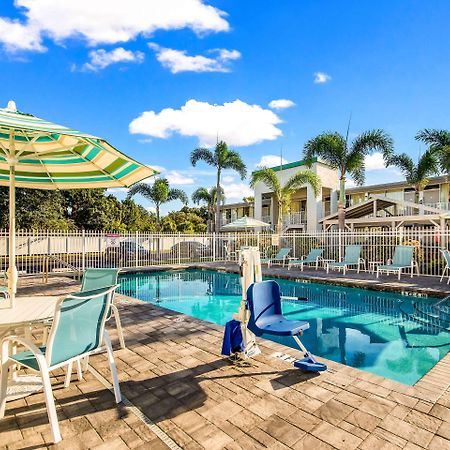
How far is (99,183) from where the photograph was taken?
18.1 feet

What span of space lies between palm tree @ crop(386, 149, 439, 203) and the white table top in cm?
2003

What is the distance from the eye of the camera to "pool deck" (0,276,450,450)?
7.38ft

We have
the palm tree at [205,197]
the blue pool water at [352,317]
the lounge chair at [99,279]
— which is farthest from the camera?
the palm tree at [205,197]

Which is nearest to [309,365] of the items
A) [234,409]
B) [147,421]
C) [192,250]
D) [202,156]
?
[234,409]

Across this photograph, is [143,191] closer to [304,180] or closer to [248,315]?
[304,180]

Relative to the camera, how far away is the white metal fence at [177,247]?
12.2 meters

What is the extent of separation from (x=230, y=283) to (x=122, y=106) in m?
9.46

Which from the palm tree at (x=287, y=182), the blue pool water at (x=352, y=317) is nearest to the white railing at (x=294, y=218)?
the palm tree at (x=287, y=182)

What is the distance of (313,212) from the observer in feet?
Result: 74.8

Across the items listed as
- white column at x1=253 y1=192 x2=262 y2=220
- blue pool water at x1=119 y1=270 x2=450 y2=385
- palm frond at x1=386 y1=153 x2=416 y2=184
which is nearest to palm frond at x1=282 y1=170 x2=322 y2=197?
palm frond at x1=386 y1=153 x2=416 y2=184

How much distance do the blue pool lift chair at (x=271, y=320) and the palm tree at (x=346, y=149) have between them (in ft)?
47.3

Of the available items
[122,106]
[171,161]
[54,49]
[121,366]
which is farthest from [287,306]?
[171,161]

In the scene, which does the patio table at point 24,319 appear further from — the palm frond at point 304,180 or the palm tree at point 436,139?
the palm tree at point 436,139

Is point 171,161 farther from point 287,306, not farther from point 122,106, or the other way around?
point 287,306
